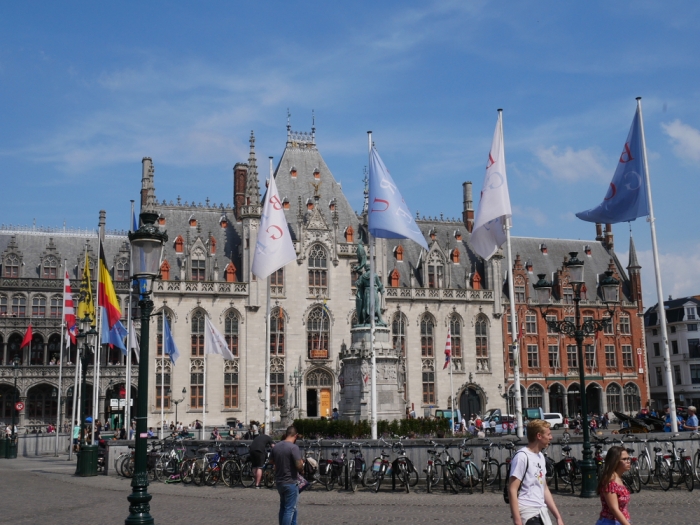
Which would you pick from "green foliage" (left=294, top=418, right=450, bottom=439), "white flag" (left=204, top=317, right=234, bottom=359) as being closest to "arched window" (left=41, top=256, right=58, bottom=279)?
"white flag" (left=204, top=317, right=234, bottom=359)

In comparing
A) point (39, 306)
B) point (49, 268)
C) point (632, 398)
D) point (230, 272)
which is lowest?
point (632, 398)

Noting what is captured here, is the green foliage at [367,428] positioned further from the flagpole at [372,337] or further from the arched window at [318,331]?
the arched window at [318,331]

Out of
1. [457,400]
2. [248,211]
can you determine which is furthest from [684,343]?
[248,211]

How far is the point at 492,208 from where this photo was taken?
24.7 m

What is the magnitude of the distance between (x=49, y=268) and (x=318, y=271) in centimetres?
1997

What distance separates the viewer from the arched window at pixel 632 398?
2557 inches

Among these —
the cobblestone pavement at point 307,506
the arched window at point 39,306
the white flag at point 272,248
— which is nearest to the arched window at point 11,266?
the arched window at point 39,306

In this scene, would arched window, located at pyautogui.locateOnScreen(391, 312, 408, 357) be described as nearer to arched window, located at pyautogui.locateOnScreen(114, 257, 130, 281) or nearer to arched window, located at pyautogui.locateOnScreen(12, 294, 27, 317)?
arched window, located at pyautogui.locateOnScreen(114, 257, 130, 281)

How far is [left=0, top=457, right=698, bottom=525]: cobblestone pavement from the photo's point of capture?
1490cm

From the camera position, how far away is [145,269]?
12.5 m

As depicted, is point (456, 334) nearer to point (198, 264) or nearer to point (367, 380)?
point (198, 264)

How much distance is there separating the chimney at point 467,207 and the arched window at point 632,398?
19.4 meters

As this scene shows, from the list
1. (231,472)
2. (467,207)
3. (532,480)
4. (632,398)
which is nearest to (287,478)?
(532,480)

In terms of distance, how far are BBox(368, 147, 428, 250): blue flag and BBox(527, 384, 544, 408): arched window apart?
3991cm
